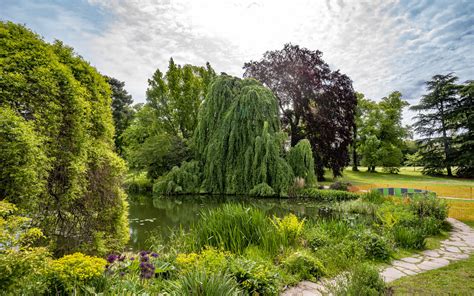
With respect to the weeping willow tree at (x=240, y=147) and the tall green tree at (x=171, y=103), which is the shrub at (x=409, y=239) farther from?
the tall green tree at (x=171, y=103)

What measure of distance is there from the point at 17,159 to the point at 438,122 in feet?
106

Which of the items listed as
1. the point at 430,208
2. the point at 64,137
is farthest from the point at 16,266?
the point at 430,208

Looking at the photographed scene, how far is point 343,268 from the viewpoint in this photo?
3695 millimetres

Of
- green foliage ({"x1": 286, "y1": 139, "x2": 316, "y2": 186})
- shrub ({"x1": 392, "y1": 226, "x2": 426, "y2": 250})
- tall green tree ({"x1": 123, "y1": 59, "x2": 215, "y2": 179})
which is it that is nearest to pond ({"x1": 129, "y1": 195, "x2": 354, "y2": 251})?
green foliage ({"x1": 286, "y1": 139, "x2": 316, "y2": 186})

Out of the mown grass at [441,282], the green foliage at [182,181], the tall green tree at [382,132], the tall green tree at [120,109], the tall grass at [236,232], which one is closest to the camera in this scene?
the mown grass at [441,282]

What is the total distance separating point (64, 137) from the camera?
139 inches

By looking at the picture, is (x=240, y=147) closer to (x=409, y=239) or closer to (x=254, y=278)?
(x=409, y=239)

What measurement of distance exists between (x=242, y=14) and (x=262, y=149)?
7.94m

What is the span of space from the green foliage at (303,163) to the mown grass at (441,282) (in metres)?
10.5

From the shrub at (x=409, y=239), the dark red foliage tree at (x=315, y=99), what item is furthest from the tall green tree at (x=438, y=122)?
the shrub at (x=409, y=239)

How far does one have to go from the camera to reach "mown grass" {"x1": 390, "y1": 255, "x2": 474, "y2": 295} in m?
2.92

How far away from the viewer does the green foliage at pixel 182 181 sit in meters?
15.0

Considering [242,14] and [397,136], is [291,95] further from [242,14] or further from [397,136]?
[397,136]

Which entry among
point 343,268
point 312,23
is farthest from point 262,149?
point 343,268
